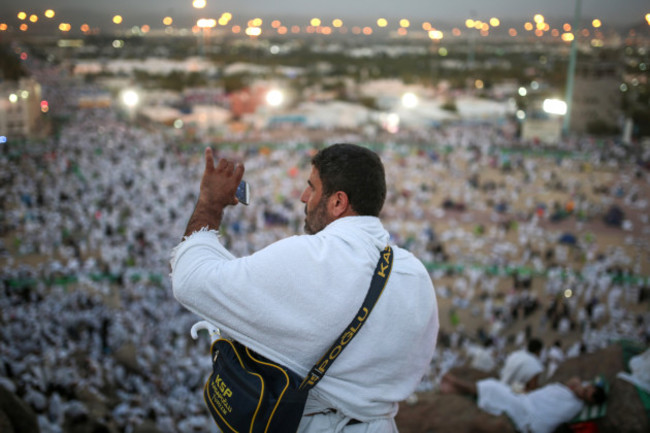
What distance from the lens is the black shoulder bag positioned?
98 centimetres

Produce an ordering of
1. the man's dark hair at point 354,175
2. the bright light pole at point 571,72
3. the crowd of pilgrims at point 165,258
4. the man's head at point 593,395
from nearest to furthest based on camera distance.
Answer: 1. the man's dark hair at point 354,175
2. the man's head at point 593,395
3. the crowd of pilgrims at point 165,258
4. the bright light pole at point 571,72

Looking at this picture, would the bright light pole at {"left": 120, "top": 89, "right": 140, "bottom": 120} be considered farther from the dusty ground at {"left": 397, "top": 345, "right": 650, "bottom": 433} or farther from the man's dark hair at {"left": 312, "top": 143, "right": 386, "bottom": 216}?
the man's dark hair at {"left": 312, "top": 143, "right": 386, "bottom": 216}

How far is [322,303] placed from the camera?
3.23 feet

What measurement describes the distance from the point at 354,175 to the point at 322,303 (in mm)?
297

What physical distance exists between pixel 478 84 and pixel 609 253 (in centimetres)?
2441

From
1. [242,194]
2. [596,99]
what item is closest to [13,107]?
[242,194]

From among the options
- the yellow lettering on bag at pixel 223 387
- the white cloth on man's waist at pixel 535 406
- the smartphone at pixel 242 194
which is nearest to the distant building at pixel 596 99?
the white cloth on man's waist at pixel 535 406

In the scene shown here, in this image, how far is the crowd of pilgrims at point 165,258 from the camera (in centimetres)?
538

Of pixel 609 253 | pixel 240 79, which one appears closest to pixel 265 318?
pixel 609 253

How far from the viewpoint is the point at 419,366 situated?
114 centimetres

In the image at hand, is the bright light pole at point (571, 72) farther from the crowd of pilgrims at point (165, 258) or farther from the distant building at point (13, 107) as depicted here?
the distant building at point (13, 107)

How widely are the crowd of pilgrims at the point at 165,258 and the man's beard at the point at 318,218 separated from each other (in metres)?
2.89

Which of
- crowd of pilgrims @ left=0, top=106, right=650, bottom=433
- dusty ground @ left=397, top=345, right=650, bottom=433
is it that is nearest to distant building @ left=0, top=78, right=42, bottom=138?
crowd of pilgrims @ left=0, top=106, right=650, bottom=433

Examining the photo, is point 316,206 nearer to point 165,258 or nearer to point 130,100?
point 165,258
